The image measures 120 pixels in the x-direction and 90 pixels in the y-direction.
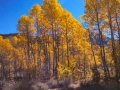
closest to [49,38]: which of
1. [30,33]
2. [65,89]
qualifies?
[30,33]

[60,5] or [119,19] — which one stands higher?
[60,5]

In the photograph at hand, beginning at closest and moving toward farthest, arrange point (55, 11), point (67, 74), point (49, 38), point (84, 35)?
point (67, 74)
point (55, 11)
point (84, 35)
point (49, 38)

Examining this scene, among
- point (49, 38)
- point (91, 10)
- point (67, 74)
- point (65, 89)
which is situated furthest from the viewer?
point (49, 38)

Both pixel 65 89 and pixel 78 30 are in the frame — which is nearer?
pixel 65 89

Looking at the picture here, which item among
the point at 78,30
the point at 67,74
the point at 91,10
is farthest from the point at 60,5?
the point at 67,74

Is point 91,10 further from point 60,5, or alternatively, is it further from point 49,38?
point 49,38

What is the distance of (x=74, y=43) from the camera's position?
31219mm

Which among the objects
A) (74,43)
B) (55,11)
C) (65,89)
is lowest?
(65,89)

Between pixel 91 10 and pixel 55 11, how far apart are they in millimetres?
5991

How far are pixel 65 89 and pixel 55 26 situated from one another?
10.8 m

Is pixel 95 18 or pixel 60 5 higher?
pixel 60 5

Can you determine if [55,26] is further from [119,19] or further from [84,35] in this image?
[119,19]

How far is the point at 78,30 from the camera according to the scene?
28.4m

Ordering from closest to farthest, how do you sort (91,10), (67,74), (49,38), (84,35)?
(91,10), (67,74), (84,35), (49,38)
